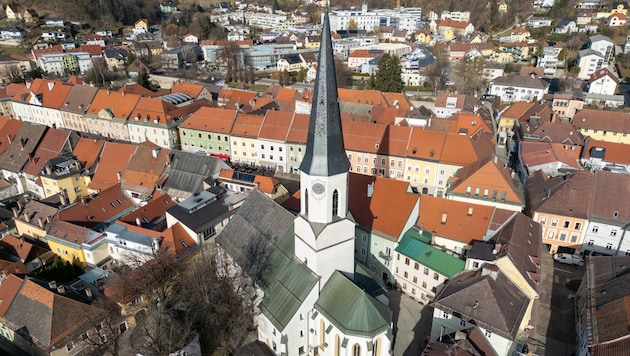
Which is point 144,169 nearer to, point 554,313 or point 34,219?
point 34,219

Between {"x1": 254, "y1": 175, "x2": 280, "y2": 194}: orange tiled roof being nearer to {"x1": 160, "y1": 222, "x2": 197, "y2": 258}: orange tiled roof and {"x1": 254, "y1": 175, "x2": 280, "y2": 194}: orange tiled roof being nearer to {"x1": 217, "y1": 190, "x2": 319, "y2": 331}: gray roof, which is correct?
{"x1": 217, "y1": 190, "x2": 319, "y2": 331}: gray roof

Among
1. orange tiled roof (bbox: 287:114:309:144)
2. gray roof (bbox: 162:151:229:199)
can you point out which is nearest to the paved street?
orange tiled roof (bbox: 287:114:309:144)

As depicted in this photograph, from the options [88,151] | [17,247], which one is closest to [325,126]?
[17,247]

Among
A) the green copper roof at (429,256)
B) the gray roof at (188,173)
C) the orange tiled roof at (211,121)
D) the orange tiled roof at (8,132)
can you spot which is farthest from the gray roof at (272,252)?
the orange tiled roof at (8,132)

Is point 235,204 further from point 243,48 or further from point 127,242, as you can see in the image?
point 243,48

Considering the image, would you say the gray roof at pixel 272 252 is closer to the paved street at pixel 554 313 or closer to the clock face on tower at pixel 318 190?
the clock face on tower at pixel 318 190

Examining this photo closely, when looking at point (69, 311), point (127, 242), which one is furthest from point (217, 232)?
point (69, 311)
